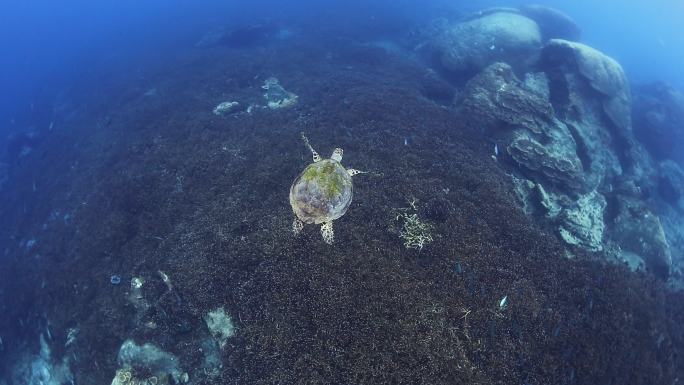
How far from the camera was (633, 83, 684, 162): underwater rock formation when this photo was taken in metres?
22.9

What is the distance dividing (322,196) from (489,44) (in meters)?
21.8

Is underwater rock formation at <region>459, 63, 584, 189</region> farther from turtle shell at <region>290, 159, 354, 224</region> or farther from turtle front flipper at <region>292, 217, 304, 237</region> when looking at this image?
turtle front flipper at <region>292, 217, 304, 237</region>

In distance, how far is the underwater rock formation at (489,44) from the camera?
77.5 feet

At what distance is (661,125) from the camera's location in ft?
77.2

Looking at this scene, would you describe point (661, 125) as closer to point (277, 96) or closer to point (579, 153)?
point (579, 153)

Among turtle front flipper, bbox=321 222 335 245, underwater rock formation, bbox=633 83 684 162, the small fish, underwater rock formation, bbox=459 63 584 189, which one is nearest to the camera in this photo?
the small fish

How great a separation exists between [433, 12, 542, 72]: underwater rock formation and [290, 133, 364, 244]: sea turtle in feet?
60.7

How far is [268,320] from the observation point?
7.46 m

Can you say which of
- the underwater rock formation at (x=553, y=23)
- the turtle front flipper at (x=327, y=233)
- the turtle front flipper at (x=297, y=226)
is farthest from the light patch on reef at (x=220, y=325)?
the underwater rock formation at (x=553, y=23)

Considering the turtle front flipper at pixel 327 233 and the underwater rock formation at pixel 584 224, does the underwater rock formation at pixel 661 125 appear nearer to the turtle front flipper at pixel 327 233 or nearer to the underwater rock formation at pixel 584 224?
the underwater rock formation at pixel 584 224

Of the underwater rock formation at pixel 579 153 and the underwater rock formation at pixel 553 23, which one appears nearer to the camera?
the underwater rock formation at pixel 579 153

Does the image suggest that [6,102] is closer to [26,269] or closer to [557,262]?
[26,269]

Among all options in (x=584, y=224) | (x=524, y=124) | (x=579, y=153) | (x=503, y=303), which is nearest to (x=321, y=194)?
(x=503, y=303)

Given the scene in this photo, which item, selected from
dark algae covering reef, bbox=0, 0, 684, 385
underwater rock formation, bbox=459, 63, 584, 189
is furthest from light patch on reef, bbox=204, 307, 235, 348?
underwater rock formation, bbox=459, 63, 584, 189
